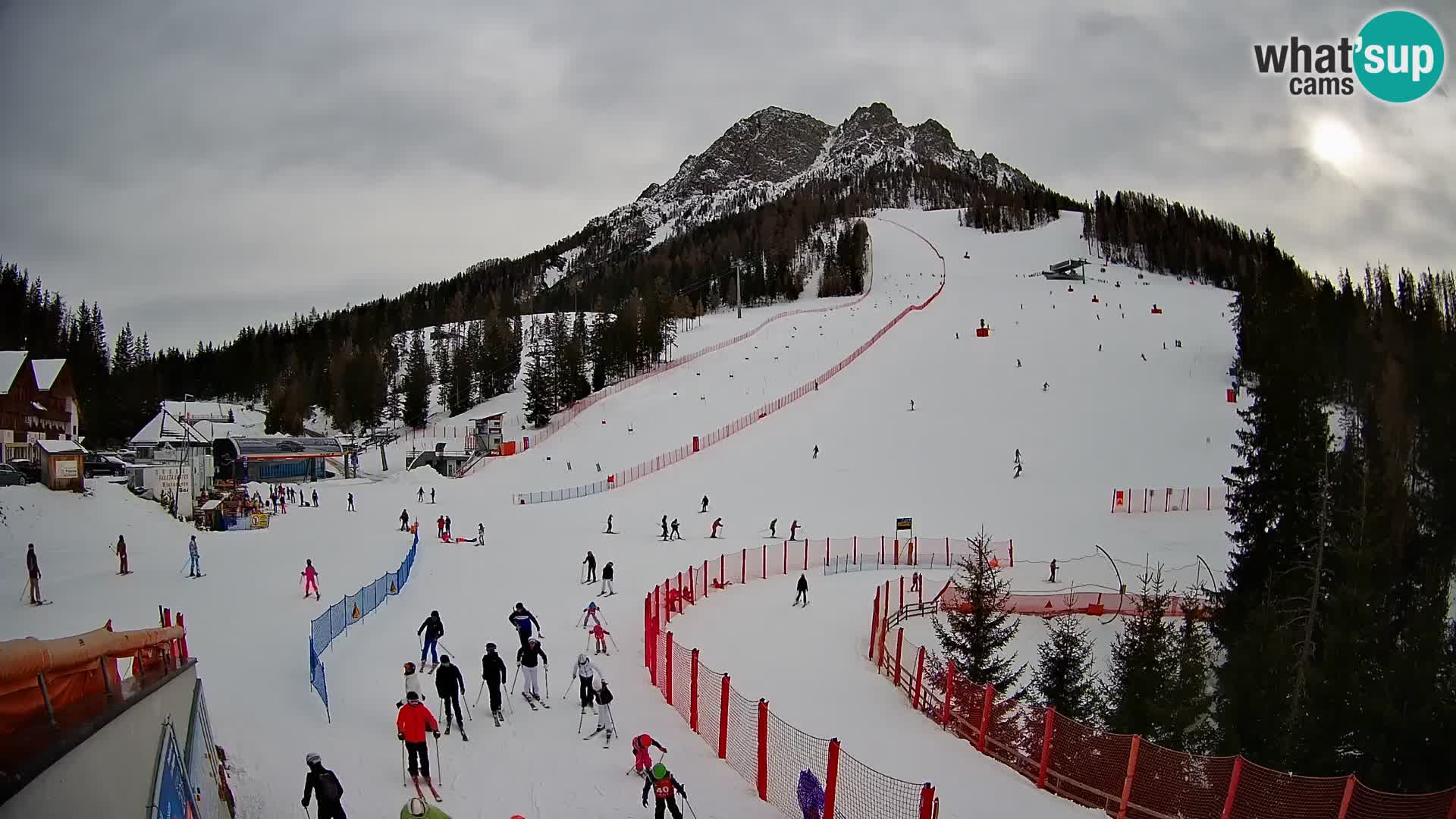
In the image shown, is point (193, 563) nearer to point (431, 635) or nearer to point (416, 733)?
point (431, 635)

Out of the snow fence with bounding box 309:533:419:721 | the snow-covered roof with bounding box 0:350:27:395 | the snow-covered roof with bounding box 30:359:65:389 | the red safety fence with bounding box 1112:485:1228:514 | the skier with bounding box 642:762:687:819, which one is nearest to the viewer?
the skier with bounding box 642:762:687:819

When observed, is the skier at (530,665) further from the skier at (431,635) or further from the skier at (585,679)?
the skier at (431,635)

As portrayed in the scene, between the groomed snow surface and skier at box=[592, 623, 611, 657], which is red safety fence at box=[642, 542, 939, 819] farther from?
skier at box=[592, 623, 611, 657]

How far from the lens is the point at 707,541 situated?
34125 millimetres

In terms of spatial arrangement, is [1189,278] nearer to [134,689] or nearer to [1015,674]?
[1015,674]

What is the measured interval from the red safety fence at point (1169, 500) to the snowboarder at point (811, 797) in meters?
33.4

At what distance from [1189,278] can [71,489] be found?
124 m

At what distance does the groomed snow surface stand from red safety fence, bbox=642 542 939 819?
40cm

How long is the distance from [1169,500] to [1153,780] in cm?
3325

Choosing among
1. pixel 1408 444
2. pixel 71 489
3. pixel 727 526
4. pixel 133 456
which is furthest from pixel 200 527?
pixel 1408 444

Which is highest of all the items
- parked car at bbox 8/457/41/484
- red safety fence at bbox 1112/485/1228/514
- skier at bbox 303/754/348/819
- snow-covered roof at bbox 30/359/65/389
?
snow-covered roof at bbox 30/359/65/389

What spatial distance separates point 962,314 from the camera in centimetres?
8188

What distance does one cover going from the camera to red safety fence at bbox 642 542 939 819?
930 cm

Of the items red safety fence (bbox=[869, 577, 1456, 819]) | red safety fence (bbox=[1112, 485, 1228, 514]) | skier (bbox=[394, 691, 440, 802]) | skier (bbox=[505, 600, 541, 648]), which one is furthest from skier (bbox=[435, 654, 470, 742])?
red safety fence (bbox=[1112, 485, 1228, 514])
